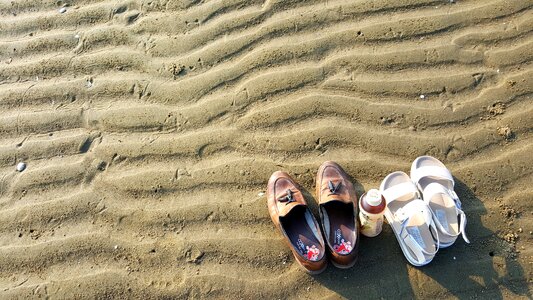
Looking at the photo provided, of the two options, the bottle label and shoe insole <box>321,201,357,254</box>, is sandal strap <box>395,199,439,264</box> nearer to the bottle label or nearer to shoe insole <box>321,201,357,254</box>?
the bottle label

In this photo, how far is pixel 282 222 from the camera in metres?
2.71

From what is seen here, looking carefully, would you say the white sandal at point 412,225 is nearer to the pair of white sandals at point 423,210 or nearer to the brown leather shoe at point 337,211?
the pair of white sandals at point 423,210

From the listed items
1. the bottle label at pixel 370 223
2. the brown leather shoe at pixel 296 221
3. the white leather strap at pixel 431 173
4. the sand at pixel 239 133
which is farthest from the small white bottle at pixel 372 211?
the white leather strap at pixel 431 173

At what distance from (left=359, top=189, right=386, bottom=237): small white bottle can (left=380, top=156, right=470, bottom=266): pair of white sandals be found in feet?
0.55

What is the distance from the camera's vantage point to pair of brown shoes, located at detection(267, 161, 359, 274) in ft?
8.52

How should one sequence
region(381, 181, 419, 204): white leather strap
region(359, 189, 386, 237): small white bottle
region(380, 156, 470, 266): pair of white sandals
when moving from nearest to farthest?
region(359, 189, 386, 237): small white bottle < region(380, 156, 470, 266): pair of white sandals < region(381, 181, 419, 204): white leather strap

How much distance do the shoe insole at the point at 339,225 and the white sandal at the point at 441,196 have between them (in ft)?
1.62

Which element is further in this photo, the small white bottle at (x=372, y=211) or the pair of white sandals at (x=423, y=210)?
the pair of white sandals at (x=423, y=210)

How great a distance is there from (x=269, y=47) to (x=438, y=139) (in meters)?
1.39

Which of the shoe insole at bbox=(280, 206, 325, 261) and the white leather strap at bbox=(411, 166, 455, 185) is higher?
the white leather strap at bbox=(411, 166, 455, 185)

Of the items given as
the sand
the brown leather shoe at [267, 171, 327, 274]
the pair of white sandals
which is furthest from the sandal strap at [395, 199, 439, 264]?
the brown leather shoe at [267, 171, 327, 274]

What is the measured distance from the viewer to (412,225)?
2.65m

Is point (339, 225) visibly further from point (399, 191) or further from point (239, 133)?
point (239, 133)

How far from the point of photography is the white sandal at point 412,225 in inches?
102
